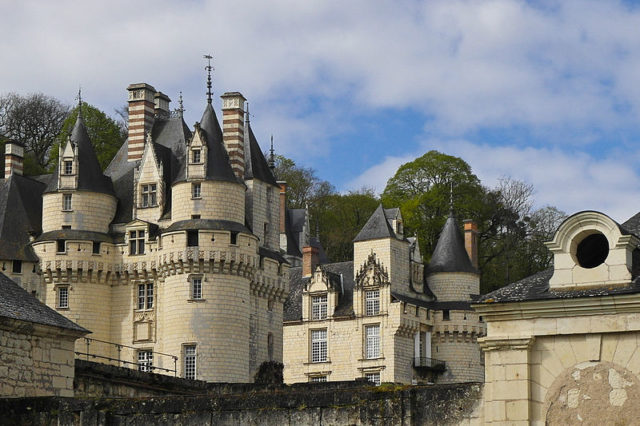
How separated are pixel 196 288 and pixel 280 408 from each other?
26564mm

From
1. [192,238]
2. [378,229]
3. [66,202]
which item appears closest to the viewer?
[192,238]

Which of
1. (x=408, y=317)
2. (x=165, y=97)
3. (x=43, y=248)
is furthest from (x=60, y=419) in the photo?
(x=408, y=317)

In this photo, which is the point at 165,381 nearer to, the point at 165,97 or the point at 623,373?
the point at 623,373

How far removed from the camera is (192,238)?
147 ft

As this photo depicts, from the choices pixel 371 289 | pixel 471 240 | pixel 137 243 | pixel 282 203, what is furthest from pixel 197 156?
pixel 471 240

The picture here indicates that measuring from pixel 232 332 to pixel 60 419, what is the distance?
81.5ft

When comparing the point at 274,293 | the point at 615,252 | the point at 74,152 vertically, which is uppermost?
the point at 74,152

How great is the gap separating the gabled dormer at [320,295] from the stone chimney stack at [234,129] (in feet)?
37.4

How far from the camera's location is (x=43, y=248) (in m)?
46.7

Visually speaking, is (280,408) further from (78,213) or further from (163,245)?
(78,213)

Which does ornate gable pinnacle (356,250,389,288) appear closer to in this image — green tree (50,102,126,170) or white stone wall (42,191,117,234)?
white stone wall (42,191,117,234)

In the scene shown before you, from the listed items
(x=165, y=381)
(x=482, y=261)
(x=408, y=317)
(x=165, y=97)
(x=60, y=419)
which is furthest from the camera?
(x=482, y=261)

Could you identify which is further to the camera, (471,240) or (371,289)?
(471,240)

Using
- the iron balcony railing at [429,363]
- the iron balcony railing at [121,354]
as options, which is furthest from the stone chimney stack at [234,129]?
the iron balcony railing at [429,363]
